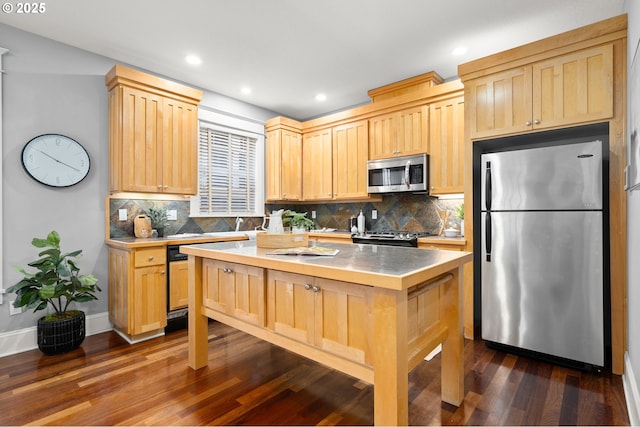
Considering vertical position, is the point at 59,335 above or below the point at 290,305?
below

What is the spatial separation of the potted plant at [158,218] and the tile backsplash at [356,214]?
0.20 ft

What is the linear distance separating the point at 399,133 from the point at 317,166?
1.36m

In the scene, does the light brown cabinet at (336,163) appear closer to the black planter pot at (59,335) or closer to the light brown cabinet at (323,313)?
the light brown cabinet at (323,313)

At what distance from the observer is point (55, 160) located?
2.99 m

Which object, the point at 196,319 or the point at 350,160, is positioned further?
the point at 350,160

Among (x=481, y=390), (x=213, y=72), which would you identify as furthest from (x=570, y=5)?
(x=213, y=72)

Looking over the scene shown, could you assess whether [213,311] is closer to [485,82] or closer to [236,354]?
[236,354]

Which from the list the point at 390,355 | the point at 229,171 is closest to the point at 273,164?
the point at 229,171

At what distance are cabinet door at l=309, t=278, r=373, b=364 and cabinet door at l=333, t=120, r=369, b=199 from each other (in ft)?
8.85

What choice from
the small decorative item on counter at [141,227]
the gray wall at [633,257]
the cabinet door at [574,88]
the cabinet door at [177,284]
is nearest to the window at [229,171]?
the small decorative item on counter at [141,227]

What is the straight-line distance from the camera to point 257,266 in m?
1.89

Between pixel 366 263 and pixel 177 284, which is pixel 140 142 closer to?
pixel 177 284

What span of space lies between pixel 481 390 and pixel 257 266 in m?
1.66

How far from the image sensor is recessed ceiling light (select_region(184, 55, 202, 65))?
3326mm
